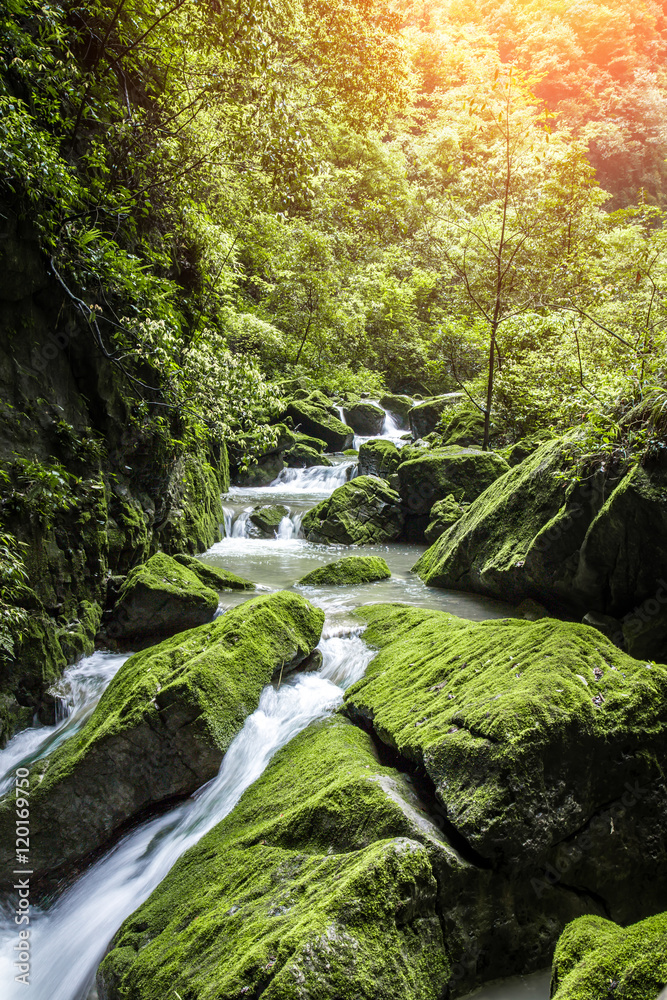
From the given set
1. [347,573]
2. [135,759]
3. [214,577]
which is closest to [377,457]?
[347,573]

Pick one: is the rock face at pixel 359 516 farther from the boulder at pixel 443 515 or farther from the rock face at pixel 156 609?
the rock face at pixel 156 609

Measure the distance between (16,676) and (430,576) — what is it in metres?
5.67

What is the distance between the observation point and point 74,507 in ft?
21.5

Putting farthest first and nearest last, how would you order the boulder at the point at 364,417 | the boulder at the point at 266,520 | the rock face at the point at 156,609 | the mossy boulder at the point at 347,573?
the boulder at the point at 364,417
the boulder at the point at 266,520
the mossy boulder at the point at 347,573
the rock face at the point at 156,609

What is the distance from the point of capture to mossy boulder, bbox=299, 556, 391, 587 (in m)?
8.70

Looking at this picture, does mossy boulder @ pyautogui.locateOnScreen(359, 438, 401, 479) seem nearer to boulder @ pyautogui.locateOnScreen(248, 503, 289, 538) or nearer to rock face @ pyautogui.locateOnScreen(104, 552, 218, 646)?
boulder @ pyautogui.locateOnScreen(248, 503, 289, 538)

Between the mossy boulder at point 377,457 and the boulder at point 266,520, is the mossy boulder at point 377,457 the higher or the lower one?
the higher one

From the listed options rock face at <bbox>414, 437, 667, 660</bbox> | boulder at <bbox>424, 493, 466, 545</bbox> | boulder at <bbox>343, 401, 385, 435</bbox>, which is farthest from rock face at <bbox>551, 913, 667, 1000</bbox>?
boulder at <bbox>343, 401, 385, 435</bbox>

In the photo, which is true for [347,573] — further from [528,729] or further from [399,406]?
[399,406]

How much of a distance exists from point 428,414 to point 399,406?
6400 mm

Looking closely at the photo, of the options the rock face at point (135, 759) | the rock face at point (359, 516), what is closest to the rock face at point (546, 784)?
the rock face at point (135, 759)

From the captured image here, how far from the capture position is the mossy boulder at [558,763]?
2.86 m

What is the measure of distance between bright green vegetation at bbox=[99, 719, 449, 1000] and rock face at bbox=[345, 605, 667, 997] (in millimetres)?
300

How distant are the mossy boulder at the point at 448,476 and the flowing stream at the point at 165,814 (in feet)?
12.5
